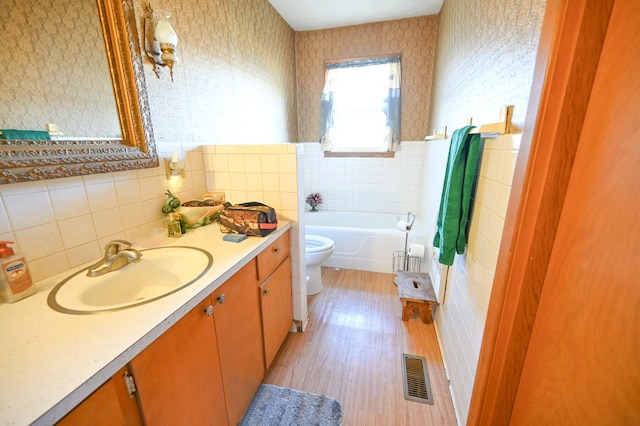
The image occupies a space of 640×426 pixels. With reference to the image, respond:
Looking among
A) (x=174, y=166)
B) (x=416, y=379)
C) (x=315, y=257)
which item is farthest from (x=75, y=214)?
(x=416, y=379)

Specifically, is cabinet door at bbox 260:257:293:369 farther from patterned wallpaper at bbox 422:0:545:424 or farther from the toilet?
patterned wallpaper at bbox 422:0:545:424

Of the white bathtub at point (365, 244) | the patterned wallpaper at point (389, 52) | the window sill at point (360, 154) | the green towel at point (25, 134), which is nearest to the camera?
the green towel at point (25, 134)

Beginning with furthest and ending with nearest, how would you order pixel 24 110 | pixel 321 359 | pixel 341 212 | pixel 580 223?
pixel 341 212 < pixel 321 359 < pixel 24 110 < pixel 580 223

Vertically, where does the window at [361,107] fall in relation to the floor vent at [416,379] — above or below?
above

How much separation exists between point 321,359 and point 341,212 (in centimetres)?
202

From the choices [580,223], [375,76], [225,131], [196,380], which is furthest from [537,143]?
[375,76]

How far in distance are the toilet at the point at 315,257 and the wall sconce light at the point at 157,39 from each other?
4.92 ft

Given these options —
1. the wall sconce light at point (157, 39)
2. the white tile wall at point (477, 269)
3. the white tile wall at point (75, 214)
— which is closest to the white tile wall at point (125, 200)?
the white tile wall at point (75, 214)

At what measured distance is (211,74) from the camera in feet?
5.37

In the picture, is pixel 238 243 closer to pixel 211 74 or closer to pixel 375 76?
pixel 211 74

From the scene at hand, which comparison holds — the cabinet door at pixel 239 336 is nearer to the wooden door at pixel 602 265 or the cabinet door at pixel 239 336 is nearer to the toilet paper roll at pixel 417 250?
the wooden door at pixel 602 265

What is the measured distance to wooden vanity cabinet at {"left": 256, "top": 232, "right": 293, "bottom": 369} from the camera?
1.21m

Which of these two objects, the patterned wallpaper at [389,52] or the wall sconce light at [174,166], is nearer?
the wall sconce light at [174,166]

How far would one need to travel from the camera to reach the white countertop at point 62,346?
43 cm
